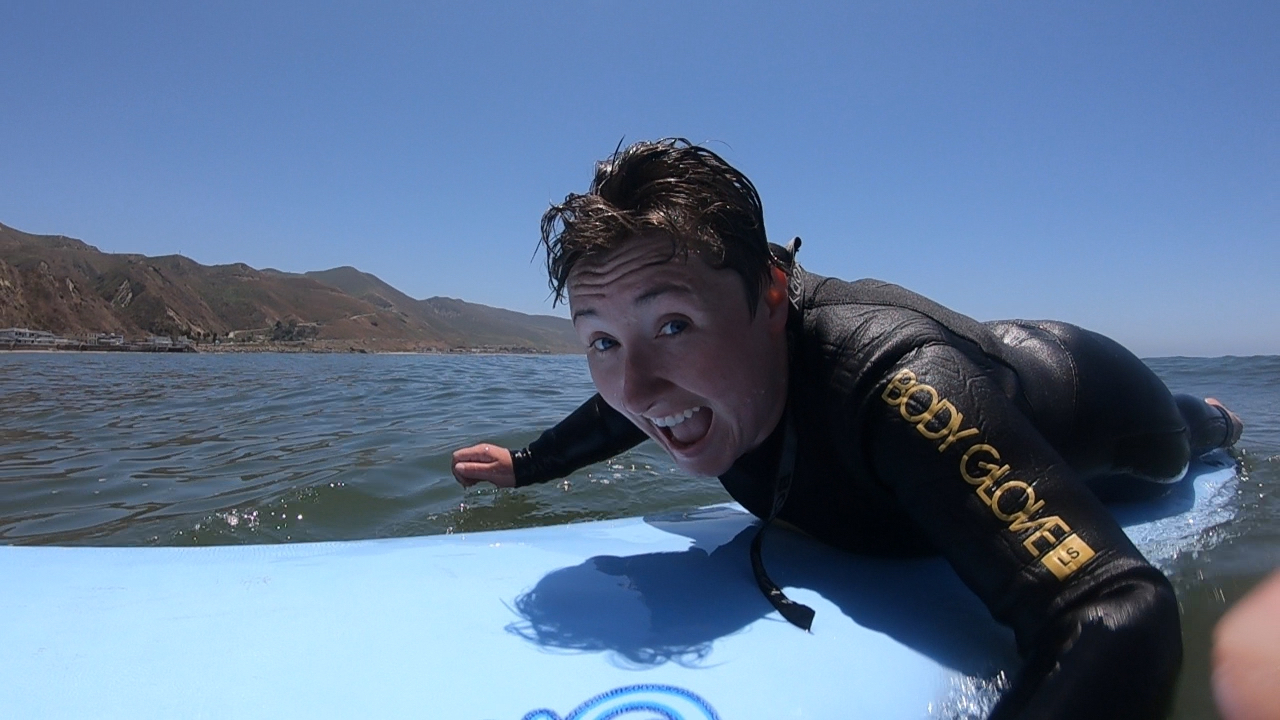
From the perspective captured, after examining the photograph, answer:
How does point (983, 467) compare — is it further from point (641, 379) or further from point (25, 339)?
point (25, 339)

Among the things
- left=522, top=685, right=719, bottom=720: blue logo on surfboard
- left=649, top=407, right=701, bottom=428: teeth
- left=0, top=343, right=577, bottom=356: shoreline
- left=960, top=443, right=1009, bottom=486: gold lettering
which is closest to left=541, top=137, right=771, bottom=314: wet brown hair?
left=649, top=407, right=701, bottom=428: teeth

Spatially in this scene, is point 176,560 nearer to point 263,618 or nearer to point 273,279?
point 263,618

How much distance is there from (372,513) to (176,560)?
7.04 ft

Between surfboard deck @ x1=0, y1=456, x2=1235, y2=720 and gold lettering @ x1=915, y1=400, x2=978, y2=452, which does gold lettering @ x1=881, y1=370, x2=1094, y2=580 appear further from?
surfboard deck @ x1=0, y1=456, x2=1235, y2=720

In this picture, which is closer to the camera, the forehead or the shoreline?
the forehead

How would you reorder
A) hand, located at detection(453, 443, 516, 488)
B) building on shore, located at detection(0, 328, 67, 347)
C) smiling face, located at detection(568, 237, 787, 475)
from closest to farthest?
1. smiling face, located at detection(568, 237, 787, 475)
2. hand, located at detection(453, 443, 516, 488)
3. building on shore, located at detection(0, 328, 67, 347)

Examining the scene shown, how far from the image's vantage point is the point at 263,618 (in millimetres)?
1539

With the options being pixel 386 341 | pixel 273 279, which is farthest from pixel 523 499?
pixel 273 279

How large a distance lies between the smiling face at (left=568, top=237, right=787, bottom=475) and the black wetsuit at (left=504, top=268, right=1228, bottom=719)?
0.61 feet

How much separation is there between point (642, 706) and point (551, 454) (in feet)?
5.59

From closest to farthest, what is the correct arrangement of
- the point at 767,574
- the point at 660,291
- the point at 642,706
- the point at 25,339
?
the point at 642,706, the point at 660,291, the point at 767,574, the point at 25,339

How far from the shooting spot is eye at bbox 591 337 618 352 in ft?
5.20

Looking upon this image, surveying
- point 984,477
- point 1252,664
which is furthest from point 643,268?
point 1252,664

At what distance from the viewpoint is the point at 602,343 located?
1602 mm
